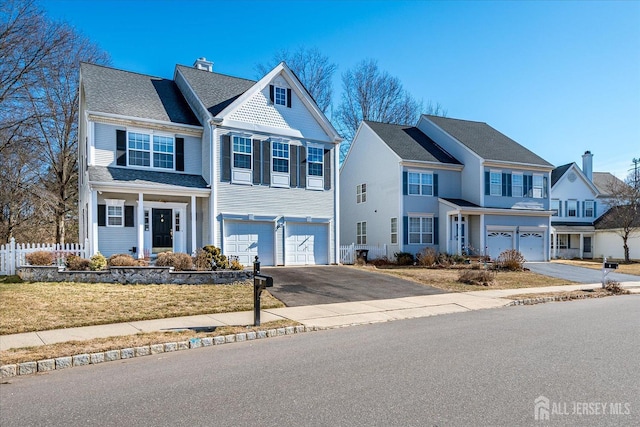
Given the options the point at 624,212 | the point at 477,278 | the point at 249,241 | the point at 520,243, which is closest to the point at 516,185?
the point at 520,243

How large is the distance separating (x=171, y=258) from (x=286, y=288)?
4.16m

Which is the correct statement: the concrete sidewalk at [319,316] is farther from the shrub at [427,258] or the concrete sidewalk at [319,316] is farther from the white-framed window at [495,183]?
the white-framed window at [495,183]

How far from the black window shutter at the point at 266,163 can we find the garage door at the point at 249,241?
79.8 inches

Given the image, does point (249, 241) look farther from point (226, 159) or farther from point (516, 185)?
point (516, 185)

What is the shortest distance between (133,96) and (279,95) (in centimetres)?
660

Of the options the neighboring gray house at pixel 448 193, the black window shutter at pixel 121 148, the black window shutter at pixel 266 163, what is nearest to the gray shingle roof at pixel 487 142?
the neighboring gray house at pixel 448 193

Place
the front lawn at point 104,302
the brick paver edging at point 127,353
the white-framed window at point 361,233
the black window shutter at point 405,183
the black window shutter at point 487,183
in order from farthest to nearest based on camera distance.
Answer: the white-framed window at point 361,233 → the black window shutter at point 487,183 → the black window shutter at point 405,183 → the front lawn at point 104,302 → the brick paver edging at point 127,353

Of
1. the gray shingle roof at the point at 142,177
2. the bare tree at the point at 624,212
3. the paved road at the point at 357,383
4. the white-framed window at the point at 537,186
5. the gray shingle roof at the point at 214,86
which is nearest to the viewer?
the paved road at the point at 357,383

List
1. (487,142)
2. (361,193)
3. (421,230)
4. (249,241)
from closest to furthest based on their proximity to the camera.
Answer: (249,241), (421,230), (487,142), (361,193)

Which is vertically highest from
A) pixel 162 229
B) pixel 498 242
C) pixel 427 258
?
pixel 162 229

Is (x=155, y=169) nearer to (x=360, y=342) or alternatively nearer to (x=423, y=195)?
(x=360, y=342)

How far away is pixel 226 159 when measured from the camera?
19422 millimetres

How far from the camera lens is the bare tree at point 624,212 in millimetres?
34594

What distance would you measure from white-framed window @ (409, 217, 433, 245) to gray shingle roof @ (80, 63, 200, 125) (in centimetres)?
1410
